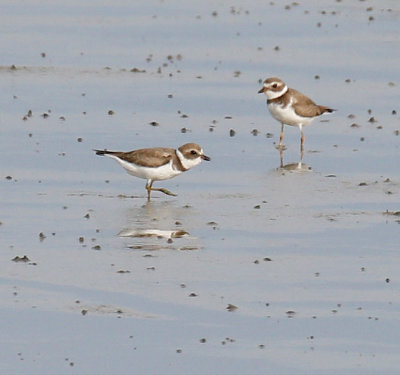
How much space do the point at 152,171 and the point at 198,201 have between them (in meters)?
0.64

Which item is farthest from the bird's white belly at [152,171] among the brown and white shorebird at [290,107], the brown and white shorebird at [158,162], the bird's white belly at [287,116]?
the bird's white belly at [287,116]

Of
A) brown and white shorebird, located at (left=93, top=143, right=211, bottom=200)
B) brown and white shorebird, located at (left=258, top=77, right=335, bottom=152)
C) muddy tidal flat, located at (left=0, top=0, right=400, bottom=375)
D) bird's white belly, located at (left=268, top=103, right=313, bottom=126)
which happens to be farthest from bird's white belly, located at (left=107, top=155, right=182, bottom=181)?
bird's white belly, located at (left=268, top=103, right=313, bottom=126)

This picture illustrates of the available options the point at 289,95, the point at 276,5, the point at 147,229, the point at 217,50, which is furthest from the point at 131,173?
the point at 276,5

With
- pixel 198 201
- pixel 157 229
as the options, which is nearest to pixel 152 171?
pixel 198 201

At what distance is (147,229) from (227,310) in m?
2.79

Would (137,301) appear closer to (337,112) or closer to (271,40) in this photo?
(337,112)

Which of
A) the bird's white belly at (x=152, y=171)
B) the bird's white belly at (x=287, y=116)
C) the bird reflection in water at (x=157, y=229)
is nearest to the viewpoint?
the bird reflection in water at (x=157, y=229)

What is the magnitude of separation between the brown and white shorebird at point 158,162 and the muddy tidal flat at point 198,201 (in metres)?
0.26

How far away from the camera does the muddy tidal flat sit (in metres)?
10.5

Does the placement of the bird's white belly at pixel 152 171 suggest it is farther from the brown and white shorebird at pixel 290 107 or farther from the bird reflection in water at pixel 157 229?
the brown and white shorebird at pixel 290 107

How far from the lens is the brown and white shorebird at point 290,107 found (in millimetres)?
18234

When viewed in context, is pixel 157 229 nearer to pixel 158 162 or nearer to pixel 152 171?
pixel 152 171

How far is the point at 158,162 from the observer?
50.8 feet

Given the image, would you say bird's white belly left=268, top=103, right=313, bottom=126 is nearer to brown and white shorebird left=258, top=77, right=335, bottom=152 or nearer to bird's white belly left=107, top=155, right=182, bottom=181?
brown and white shorebird left=258, top=77, right=335, bottom=152
